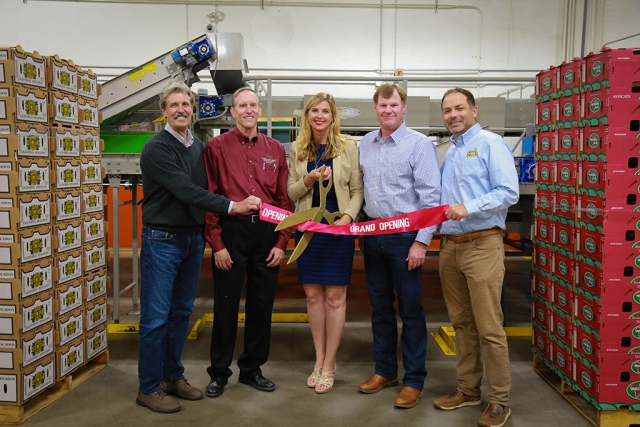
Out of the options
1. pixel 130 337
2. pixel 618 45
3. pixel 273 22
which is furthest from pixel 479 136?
pixel 618 45

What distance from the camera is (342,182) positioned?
311 centimetres

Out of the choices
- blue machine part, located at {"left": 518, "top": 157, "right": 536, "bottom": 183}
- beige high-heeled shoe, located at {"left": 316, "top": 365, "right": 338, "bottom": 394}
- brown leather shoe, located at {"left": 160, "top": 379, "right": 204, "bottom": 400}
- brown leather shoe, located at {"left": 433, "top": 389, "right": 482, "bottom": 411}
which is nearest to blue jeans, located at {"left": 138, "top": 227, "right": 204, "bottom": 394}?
brown leather shoe, located at {"left": 160, "top": 379, "right": 204, "bottom": 400}

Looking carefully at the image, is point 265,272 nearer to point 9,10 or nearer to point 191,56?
point 191,56

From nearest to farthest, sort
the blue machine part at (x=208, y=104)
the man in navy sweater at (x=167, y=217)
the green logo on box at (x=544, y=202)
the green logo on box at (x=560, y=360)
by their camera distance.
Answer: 1. the man in navy sweater at (x=167, y=217)
2. the green logo on box at (x=560, y=360)
3. the green logo on box at (x=544, y=202)
4. the blue machine part at (x=208, y=104)

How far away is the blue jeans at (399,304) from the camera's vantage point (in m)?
3.01

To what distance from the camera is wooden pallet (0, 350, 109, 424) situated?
2902 mm

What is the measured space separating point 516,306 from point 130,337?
14.9ft

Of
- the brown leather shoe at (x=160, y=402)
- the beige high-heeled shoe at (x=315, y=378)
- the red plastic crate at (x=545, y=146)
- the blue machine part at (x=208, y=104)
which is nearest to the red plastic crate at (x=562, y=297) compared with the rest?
the red plastic crate at (x=545, y=146)

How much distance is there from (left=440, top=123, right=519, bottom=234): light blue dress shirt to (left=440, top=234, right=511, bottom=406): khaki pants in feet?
0.40

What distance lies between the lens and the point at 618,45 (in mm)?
9820

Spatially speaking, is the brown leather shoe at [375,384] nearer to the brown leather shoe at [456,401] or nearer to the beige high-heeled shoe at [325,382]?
the beige high-heeled shoe at [325,382]

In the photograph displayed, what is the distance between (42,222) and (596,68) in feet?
11.5

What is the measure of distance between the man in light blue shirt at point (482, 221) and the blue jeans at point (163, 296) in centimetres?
164

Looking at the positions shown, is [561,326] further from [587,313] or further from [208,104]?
[208,104]
